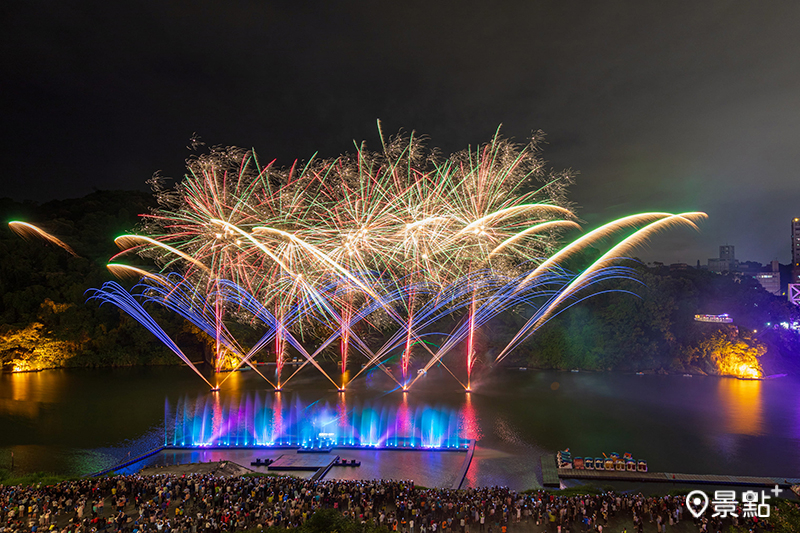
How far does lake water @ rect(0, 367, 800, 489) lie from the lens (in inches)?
730

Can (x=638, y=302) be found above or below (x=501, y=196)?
below

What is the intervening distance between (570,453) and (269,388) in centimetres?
2183

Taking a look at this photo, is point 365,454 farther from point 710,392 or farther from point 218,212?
point 710,392

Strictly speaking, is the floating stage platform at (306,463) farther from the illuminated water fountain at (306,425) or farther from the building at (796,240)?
the building at (796,240)

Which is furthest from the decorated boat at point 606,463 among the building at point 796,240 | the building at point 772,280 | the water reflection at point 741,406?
the building at point 772,280

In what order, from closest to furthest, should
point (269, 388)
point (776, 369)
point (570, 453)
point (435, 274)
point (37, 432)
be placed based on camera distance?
point (570, 453), point (37, 432), point (435, 274), point (269, 388), point (776, 369)

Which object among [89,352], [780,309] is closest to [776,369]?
[780,309]

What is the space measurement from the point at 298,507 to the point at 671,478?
13577 millimetres

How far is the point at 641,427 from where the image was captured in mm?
22547

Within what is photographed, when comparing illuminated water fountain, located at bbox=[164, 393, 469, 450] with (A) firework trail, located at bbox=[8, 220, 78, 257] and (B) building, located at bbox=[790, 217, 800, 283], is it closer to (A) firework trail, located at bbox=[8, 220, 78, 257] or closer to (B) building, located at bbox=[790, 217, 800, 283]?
(A) firework trail, located at bbox=[8, 220, 78, 257]

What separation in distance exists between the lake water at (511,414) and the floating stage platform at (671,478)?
2.80 ft

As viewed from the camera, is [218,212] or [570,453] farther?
[218,212]

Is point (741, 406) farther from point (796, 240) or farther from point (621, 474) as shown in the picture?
point (796, 240)

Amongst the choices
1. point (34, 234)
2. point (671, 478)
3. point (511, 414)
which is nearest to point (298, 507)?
point (671, 478)
